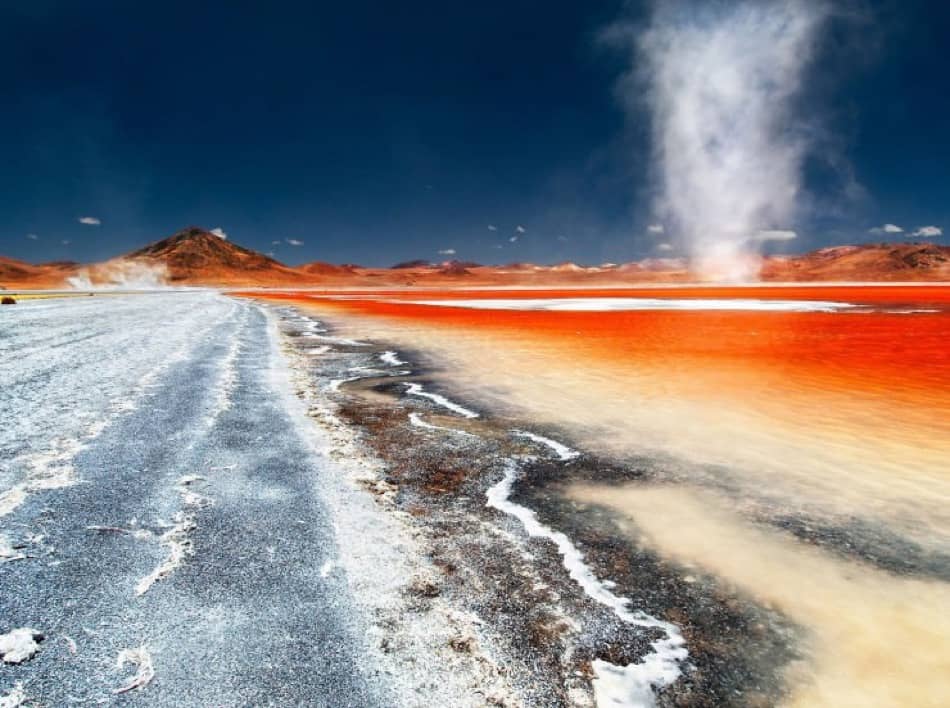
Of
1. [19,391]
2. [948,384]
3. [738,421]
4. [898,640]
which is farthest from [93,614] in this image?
[948,384]

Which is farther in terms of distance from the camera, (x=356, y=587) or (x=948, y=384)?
(x=948, y=384)

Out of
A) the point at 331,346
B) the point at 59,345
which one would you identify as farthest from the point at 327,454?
the point at 59,345

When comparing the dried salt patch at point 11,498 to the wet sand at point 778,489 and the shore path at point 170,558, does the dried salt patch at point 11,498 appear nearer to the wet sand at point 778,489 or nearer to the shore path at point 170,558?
the shore path at point 170,558

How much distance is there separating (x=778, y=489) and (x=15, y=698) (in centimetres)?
688

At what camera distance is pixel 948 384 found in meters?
12.2

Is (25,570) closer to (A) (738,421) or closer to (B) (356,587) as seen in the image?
(B) (356,587)

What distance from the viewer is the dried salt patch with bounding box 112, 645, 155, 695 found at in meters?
2.91

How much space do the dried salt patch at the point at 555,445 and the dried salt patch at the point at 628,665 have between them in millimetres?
2553

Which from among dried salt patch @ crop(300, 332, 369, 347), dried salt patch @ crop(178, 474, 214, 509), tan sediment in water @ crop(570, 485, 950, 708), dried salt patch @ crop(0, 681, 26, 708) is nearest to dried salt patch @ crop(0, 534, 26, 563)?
dried salt patch @ crop(178, 474, 214, 509)

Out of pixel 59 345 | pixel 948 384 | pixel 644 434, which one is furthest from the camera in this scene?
pixel 59 345

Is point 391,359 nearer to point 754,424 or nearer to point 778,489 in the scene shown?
point 754,424

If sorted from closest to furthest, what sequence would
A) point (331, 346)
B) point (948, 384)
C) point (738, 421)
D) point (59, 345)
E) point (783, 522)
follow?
point (783, 522), point (738, 421), point (948, 384), point (59, 345), point (331, 346)

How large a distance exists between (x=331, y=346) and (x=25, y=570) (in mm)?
15409

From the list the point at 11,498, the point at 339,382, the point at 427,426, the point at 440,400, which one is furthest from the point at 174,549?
the point at 339,382
